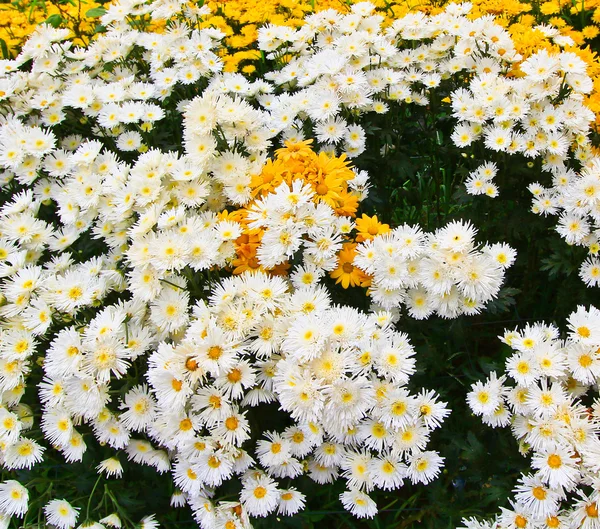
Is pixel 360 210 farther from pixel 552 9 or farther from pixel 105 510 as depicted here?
pixel 552 9

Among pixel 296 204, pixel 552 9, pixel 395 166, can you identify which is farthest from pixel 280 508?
pixel 552 9

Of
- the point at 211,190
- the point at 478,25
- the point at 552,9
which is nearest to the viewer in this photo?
the point at 211,190

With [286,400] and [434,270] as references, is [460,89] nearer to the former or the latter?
[434,270]

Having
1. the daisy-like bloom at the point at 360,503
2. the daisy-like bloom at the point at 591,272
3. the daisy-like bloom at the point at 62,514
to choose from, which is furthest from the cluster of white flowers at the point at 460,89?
the daisy-like bloom at the point at 62,514

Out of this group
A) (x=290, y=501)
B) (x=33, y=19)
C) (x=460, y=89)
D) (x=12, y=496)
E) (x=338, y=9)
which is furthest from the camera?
(x=33, y=19)

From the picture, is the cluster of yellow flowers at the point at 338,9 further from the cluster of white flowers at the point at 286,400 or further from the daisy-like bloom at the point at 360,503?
the daisy-like bloom at the point at 360,503

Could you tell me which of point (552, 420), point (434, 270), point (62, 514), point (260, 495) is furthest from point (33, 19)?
point (552, 420)

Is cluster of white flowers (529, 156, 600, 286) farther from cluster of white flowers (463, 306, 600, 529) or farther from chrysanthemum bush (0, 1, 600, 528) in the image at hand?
cluster of white flowers (463, 306, 600, 529)
